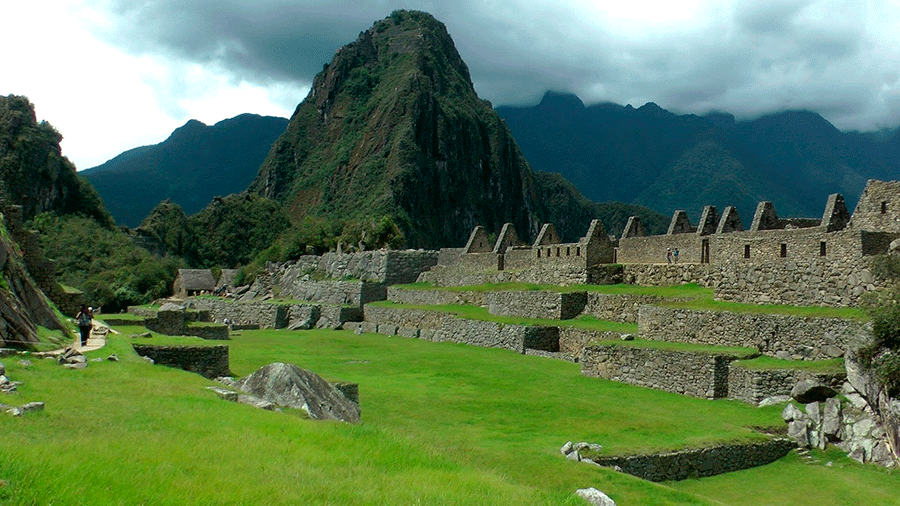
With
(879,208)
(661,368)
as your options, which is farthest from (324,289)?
(879,208)

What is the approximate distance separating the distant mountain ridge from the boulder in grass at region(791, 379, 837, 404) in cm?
5545

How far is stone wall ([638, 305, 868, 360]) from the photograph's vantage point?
48.5 ft

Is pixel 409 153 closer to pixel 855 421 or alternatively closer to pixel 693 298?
pixel 693 298

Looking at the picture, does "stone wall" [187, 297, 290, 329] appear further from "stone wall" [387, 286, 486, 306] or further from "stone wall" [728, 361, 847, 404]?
"stone wall" [728, 361, 847, 404]

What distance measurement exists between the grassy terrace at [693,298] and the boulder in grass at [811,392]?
1.82m

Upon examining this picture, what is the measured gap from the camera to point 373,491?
584cm

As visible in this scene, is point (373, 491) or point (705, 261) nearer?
point (373, 491)

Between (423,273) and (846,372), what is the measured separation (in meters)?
26.9

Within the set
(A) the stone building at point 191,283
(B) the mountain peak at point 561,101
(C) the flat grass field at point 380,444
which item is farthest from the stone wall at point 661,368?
(B) the mountain peak at point 561,101

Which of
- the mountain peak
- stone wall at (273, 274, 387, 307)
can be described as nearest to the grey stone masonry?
stone wall at (273, 274, 387, 307)

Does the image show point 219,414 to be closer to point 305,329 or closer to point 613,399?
point 613,399

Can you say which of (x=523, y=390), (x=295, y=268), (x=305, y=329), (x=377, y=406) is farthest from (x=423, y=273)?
(x=377, y=406)

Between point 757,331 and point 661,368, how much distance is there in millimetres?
2234

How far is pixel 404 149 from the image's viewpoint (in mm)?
150500
